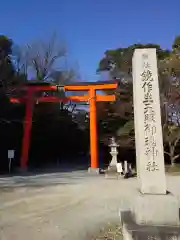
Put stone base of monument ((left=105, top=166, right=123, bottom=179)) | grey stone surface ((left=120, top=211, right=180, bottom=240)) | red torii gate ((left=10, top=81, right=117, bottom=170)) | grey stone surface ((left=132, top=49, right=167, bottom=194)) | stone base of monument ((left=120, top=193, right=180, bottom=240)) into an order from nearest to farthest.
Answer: grey stone surface ((left=120, top=211, right=180, bottom=240)), stone base of monument ((left=120, top=193, right=180, bottom=240)), grey stone surface ((left=132, top=49, right=167, bottom=194)), stone base of monument ((left=105, top=166, right=123, bottom=179)), red torii gate ((left=10, top=81, right=117, bottom=170))

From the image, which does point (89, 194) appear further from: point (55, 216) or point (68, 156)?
point (68, 156)

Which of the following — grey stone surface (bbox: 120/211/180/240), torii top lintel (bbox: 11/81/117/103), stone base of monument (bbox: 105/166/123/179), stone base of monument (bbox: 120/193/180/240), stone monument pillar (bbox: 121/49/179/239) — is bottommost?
stone base of monument (bbox: 105/166/123/179)

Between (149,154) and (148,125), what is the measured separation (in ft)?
1.49

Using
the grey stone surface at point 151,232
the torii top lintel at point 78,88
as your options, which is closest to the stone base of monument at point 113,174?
the torii top lintel at point 78,88

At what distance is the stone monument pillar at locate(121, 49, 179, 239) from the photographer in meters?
3.53

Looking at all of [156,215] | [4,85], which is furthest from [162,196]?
[4,85]

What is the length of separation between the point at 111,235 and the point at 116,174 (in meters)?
10.5

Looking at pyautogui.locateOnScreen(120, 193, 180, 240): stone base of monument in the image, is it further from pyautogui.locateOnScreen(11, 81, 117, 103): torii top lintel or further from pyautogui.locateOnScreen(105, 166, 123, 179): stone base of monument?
pyautogui.locateOnScreen(11, 81, 117, 103): torii top lintel

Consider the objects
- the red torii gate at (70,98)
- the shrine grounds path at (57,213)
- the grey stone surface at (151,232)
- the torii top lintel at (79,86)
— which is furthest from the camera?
the torii top lintel at (79,86)

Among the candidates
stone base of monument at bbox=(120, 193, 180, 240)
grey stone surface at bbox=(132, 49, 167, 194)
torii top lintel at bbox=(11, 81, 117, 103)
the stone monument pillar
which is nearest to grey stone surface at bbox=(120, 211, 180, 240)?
stone base of monument at bbox=(120, 193, 180, 240)

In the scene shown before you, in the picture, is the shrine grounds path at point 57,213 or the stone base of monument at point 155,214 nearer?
the stone base of monument at point 155,214

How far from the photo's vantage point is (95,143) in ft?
59.1

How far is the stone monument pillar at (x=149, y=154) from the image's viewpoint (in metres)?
3.53

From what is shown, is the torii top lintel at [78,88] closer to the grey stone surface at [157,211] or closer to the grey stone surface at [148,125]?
the grey stone surface at [148,125]
